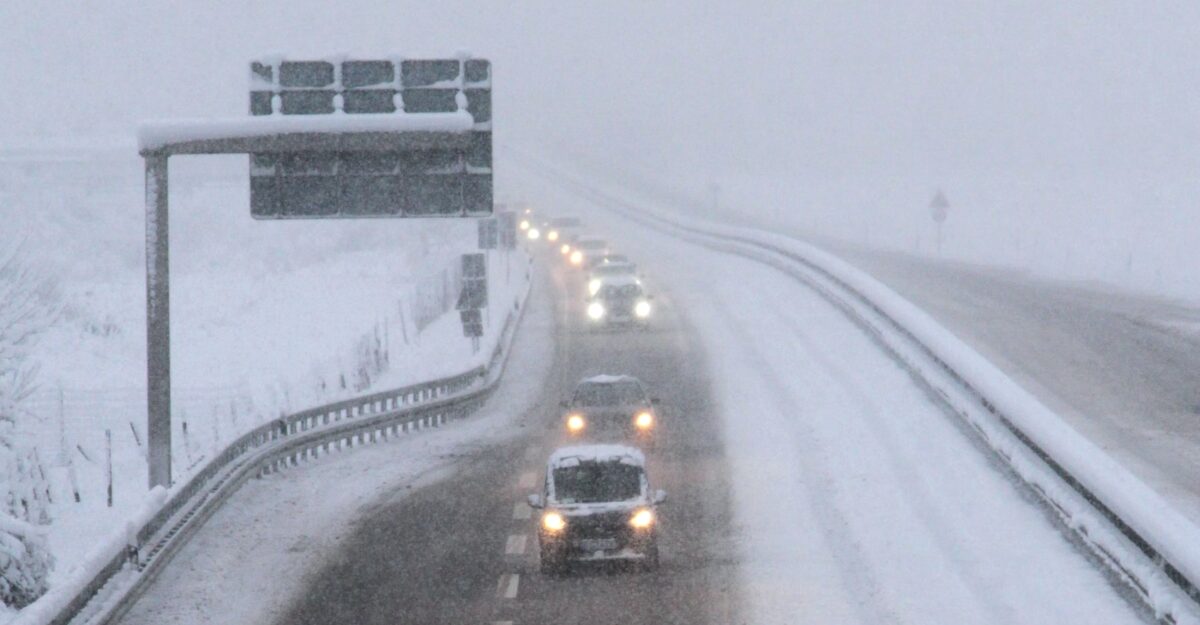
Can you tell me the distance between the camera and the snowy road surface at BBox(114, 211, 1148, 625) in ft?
51.4

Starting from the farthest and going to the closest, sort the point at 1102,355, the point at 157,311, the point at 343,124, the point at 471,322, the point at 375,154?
→ 1. the point at 471,322
2. the point at 1102,355
3. the point at 375,154
4. the point at 343,124
5. the point at 157,311

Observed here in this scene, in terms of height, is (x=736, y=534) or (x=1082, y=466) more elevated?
(x=1082, y=466)

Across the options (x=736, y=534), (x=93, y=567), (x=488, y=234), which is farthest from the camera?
(x=488, y=234)

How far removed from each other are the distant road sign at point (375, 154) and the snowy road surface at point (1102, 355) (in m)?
9.76

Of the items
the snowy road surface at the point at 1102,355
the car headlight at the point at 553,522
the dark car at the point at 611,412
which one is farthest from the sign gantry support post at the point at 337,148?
the snowy road surface at the point at 1102,355

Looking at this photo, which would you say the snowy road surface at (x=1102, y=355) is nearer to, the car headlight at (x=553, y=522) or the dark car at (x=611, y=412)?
A: the dark car at (x=611, y=412)

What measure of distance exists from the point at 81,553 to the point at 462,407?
1121cm

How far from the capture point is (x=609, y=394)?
25625 millimetres

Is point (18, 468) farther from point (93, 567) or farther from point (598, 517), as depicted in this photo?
point (598, 517)

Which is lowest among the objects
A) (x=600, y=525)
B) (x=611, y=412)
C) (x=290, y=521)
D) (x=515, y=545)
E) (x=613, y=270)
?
(x=290, y=521)

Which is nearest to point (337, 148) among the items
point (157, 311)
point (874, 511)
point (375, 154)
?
point (375, 154)

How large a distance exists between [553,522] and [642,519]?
3.22ft

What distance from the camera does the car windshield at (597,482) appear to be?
17.3m

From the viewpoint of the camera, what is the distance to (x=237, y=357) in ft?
172
